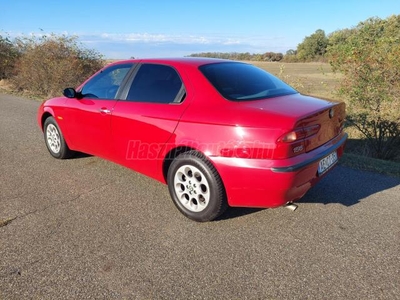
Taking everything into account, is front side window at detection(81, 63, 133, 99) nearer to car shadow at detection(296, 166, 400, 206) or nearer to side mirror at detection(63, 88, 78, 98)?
side mirror at detection(63, 88, 78, 98)

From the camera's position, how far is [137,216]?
323cm

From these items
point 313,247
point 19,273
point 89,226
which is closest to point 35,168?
point 89,226

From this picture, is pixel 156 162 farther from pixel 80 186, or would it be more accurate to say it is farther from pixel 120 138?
pixel 80 186

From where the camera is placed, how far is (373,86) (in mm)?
6387

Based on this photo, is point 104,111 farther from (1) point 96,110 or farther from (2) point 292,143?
(2) point 292,143

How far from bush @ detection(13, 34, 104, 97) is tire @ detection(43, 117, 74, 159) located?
958 centimetres

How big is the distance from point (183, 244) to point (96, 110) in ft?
6.94

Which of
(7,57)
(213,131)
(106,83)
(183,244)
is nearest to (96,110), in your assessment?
(106,83)

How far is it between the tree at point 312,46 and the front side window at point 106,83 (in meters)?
54.2

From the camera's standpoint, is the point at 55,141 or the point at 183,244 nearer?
the point at 183,244

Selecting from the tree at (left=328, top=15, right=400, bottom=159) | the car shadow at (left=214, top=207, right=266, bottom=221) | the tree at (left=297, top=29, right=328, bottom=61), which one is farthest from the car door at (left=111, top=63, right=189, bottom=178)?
the tree at (left=297, top=29, right=328, bottom=61)

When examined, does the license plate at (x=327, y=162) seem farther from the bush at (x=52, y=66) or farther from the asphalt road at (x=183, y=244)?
the bush at (x=52, y=66)

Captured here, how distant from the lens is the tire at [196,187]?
2863 millimetres

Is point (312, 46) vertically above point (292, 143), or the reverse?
point (312, 46)
